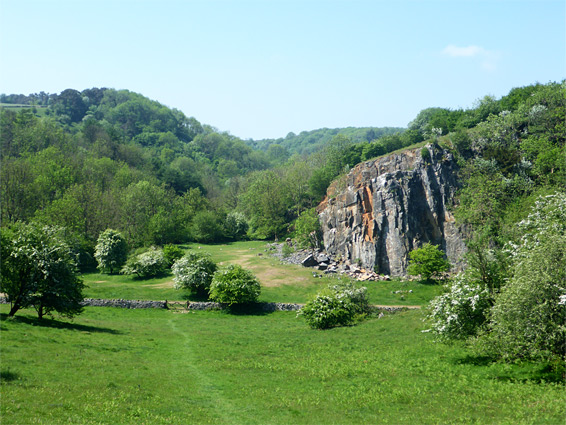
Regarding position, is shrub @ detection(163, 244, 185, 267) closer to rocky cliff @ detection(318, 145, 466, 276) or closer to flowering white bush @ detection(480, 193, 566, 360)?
rocky cliff @ detection(318, 145, 466, 276)

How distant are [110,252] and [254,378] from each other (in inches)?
1975

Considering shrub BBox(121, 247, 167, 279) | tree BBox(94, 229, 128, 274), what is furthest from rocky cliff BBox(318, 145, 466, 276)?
tree BBox(94, 229, 128, 274)

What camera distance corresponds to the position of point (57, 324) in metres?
A: 34.6

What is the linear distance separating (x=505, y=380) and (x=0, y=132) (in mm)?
144423

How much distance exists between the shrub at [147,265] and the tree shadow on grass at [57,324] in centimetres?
2842

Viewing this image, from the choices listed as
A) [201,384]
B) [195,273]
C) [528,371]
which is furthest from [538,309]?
[195,273]

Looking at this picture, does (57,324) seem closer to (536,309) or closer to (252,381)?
(252,381)

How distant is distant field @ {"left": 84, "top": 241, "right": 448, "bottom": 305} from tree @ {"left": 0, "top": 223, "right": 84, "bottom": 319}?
2080 cm

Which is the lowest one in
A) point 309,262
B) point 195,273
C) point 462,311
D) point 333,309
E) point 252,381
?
point 333,309

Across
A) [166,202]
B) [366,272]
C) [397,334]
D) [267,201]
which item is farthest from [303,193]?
[397,334]

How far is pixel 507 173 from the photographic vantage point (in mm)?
68562

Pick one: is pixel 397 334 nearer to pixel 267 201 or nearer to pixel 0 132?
pixel 267 201

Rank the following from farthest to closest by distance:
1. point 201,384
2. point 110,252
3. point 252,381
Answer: point 110,252 < point 252,381 < point 201,384

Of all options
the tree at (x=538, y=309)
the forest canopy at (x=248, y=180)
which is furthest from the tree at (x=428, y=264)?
the tree at (x=538, y=309)
